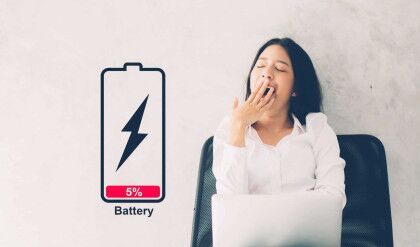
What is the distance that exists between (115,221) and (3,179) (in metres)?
0.53

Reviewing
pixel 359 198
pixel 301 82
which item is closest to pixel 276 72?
pixel 301 82

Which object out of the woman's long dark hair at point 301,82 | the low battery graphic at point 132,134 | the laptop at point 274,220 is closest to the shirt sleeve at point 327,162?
the woman's long dark hair at point 301,82

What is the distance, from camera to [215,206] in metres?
1.15

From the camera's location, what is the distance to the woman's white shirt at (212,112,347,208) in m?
1.55

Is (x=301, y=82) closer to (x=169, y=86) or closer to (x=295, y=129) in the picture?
(x=295, y=129)

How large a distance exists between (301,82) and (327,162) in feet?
1.21

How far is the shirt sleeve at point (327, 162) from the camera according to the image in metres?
1.52

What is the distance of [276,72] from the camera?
5.62 ft

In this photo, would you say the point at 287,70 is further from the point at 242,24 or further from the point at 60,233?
the point at 60,233

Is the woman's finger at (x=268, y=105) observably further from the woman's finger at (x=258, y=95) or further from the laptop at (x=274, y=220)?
the laptop at (x=274, y=220)

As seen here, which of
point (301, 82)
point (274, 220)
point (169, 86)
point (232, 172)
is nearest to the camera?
point (274, 220)

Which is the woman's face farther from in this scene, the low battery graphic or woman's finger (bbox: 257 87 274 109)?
the low battery graphic

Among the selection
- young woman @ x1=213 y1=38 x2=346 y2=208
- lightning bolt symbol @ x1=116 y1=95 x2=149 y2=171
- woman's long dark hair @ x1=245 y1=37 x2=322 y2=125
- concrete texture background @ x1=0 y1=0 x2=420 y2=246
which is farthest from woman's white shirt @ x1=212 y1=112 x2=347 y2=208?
lightning bolt symbol @ x1=116 y1=95 x2=149 y2=171

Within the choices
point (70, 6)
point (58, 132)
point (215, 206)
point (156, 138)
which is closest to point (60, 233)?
point (58, 132)
